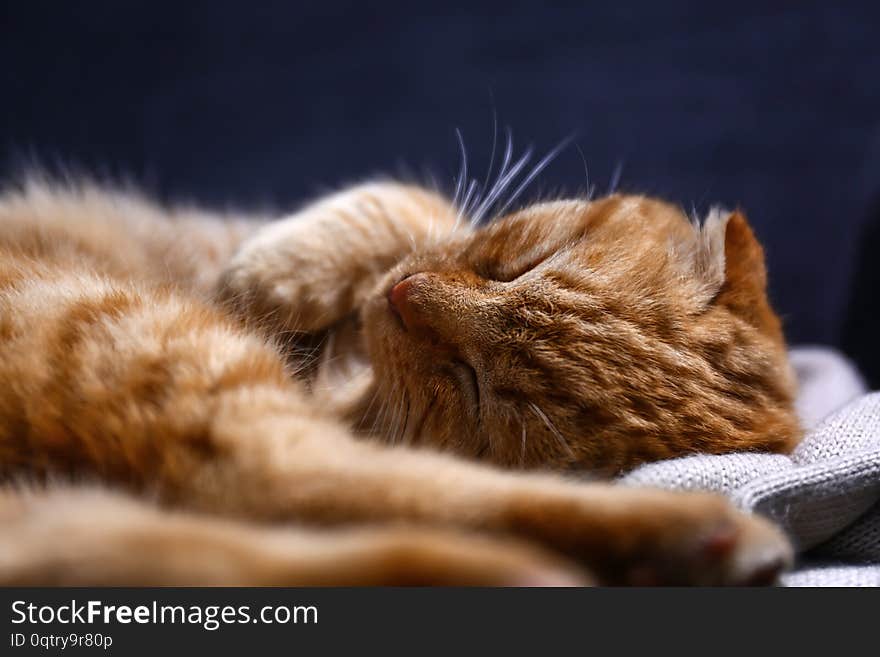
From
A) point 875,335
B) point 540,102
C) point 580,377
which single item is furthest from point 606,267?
point 540,102

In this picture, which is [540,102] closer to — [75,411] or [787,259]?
[787,259]

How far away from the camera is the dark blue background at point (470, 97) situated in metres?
2.47

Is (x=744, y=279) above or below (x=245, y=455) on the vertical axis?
above

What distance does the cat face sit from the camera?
101cm

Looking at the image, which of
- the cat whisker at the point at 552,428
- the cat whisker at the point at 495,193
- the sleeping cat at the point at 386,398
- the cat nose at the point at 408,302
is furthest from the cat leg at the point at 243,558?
the cat whisker at the point at 495,193

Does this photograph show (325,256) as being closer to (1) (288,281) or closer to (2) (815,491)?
(1) (288,281)

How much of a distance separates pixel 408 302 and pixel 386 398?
0.16 meters

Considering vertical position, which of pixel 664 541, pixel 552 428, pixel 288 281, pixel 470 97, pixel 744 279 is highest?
pixel 470 97

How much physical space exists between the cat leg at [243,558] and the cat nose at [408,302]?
48 centimetres

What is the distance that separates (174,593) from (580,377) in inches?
22.6

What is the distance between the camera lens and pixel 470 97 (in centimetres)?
271

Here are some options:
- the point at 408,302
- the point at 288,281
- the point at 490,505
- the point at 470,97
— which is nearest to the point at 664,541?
the point at 490,505

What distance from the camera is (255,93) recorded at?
279 centimetres

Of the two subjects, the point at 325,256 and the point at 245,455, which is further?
the point at 325,256
